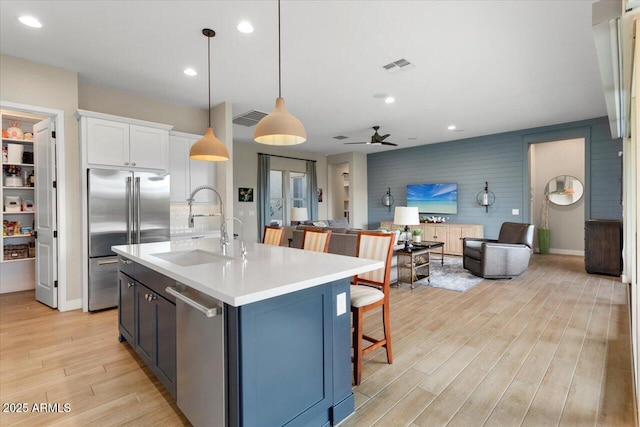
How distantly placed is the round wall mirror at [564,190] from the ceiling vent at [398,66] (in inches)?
249

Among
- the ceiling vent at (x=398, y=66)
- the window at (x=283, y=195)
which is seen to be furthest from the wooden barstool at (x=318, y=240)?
the window at (x=283, y=195)

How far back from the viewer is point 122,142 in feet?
13.2

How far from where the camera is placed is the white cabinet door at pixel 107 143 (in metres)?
3.80

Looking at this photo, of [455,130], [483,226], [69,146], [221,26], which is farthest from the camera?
[483,226]

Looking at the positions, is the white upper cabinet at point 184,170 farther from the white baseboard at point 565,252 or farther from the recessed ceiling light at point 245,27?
the white baseboard at point 565,252

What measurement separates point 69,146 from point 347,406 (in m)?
4.27

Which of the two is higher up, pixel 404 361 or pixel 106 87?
pixel 106 87

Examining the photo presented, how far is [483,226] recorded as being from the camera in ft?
25.3

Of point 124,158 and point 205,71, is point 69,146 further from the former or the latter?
point 205,71

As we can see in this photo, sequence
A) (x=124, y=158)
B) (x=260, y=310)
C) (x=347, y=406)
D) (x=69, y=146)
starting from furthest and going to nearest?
1. (x=124, y=158)
2. (x=69, y=146)
3. (x=347, y=406)
4. (x=260, y=310)

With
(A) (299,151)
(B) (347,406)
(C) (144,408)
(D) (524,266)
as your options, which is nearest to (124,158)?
(C) (144,408)

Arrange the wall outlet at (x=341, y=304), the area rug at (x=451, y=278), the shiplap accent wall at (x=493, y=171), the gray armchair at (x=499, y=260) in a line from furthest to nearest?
the shiplap accent wall at (x=493, y=171) < the gray armchair at (x=499, y=260) < the area rug at (x=451, y=278) < the wall outlet at (x=341, y=304)

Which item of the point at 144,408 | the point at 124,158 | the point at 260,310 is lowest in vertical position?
the point at 144,408

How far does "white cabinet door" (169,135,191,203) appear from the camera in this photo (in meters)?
4.73
